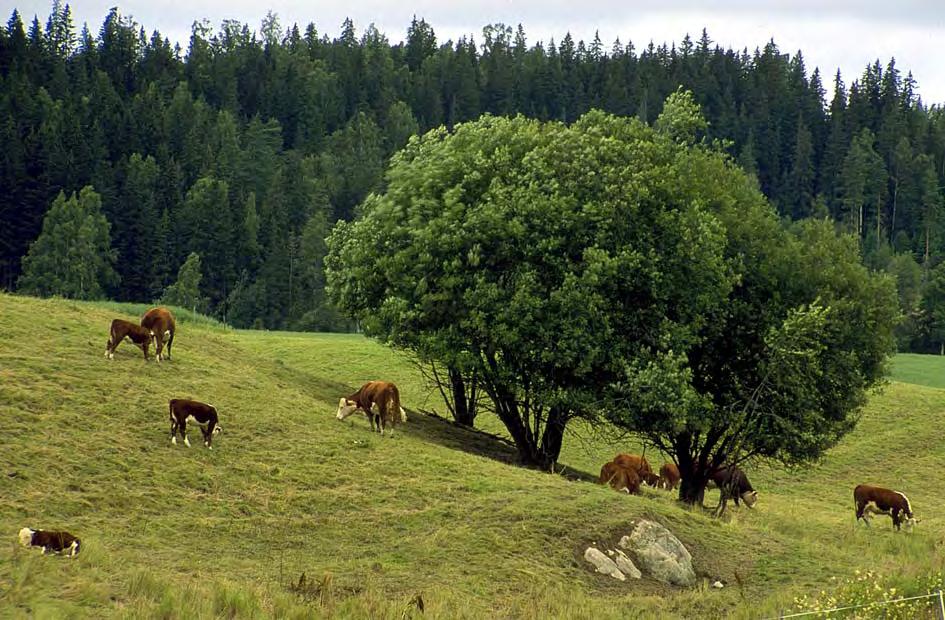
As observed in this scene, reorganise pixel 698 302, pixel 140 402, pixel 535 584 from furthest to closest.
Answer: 1. pixel 698 302
2. pixel 140 402
3. pixel 535 584

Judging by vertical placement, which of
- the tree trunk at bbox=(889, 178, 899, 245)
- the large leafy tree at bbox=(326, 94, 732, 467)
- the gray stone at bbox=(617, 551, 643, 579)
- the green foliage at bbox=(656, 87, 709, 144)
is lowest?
the gray stone at bbox=(617, 551, 643, 579)

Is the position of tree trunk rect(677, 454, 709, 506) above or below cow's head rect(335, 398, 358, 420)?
below

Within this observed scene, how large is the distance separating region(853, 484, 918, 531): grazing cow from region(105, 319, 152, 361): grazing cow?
69.9 ft

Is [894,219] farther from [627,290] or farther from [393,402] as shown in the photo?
[393,402]

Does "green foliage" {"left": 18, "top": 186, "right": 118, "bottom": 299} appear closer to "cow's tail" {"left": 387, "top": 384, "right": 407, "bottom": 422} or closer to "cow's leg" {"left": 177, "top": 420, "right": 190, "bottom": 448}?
"cow's tail" {"left": 387, "top": 384, "right": 407, "bottom": 422}

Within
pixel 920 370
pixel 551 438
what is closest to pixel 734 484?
pixel 551 438

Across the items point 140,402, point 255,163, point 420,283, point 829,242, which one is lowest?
point 140,402

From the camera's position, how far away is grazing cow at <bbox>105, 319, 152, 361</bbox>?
32188 mm

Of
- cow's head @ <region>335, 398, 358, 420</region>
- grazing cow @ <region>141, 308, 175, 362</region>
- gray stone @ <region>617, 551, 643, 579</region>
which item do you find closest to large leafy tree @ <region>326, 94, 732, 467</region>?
cow's head @ <region>335, 398, 358, 420</region>

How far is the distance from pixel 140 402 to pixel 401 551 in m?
9.29

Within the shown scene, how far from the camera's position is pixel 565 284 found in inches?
1292

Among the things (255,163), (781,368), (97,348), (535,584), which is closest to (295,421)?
(97,348)

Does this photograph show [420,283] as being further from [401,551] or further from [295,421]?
[401,551]

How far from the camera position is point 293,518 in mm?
24469
